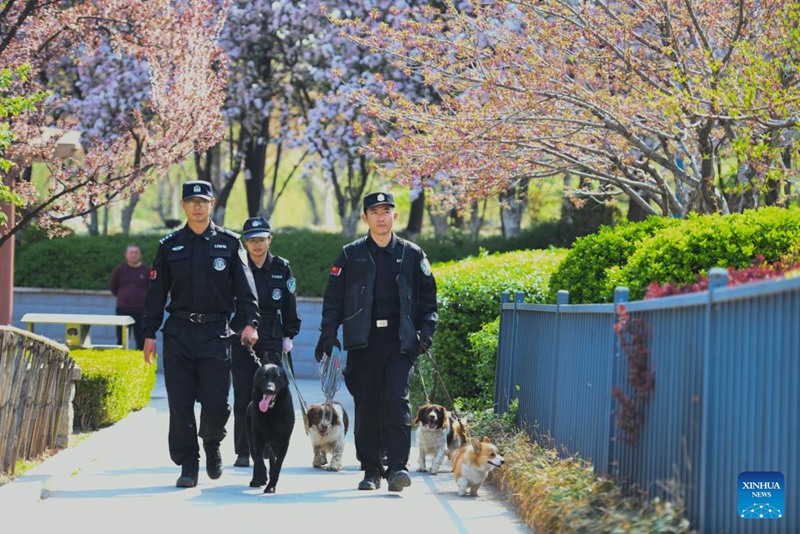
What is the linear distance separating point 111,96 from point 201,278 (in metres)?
17.3

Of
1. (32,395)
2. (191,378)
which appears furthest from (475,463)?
(32,395)

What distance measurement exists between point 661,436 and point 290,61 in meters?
22.2

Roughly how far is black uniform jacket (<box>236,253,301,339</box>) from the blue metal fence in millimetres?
3347

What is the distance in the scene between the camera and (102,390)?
45.3ft

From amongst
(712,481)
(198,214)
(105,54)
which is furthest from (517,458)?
(105,54)

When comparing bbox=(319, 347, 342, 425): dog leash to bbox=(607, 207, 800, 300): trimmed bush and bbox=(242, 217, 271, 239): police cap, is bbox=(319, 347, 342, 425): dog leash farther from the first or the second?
bbox=(607, 207, 800, 300): trimmed bush

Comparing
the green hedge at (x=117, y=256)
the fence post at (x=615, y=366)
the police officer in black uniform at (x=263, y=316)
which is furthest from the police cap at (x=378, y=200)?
the green hedge at (x=117, y=256)

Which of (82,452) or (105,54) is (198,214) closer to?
(82,452)

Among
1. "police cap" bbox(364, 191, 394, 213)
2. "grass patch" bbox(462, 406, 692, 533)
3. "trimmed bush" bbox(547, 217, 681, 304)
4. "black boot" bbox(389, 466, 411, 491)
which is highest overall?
"police cap" bbox(364, 191, 394, 213)

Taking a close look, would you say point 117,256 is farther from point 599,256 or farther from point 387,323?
point 387,323

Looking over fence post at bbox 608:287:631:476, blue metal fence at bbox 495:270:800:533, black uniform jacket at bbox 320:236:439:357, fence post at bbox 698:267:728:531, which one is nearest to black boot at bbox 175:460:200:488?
black uniform jacket at bbox 320:236:439:357

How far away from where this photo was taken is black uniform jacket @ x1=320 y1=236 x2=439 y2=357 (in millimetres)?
9969

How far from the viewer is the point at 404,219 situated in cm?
5291

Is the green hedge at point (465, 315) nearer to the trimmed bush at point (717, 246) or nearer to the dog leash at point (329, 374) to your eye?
the dog leash at point (329, 374)
